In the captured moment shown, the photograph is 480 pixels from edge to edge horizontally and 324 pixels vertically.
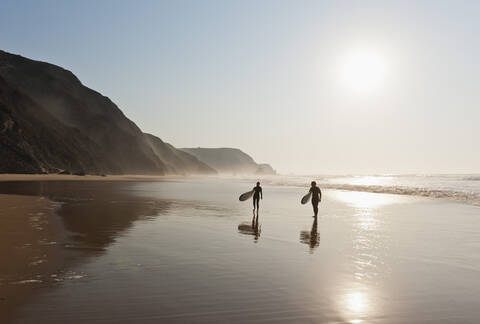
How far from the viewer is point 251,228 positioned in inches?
641

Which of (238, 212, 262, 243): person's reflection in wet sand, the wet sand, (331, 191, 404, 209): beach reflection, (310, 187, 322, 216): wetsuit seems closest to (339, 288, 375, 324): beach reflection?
the wet sand

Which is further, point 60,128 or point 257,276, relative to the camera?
point 60,128

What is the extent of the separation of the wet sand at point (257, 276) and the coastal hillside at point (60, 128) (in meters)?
57.0

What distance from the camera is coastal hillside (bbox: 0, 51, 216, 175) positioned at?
212 feet

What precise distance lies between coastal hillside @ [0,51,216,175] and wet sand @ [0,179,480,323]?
56977mm

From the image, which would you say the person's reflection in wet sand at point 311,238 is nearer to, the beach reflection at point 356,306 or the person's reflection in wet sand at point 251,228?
the person's reflection in wet sand at point 251,228

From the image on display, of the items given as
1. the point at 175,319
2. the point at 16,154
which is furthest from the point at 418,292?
the point at 16,154

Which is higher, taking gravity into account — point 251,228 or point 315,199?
point 315,199

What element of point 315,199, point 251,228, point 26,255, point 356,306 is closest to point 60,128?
point 315,199

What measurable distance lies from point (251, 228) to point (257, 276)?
7.75 m

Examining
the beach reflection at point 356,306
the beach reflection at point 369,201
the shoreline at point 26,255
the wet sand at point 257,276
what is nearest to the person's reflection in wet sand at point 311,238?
the wet sand at point 257,276

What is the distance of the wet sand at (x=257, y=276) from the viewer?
6.17 meters

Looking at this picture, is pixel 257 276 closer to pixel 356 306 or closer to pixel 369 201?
pixel 356 306

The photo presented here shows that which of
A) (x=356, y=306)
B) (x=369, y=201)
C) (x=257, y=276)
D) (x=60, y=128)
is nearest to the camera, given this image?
(x=356, y=306)
